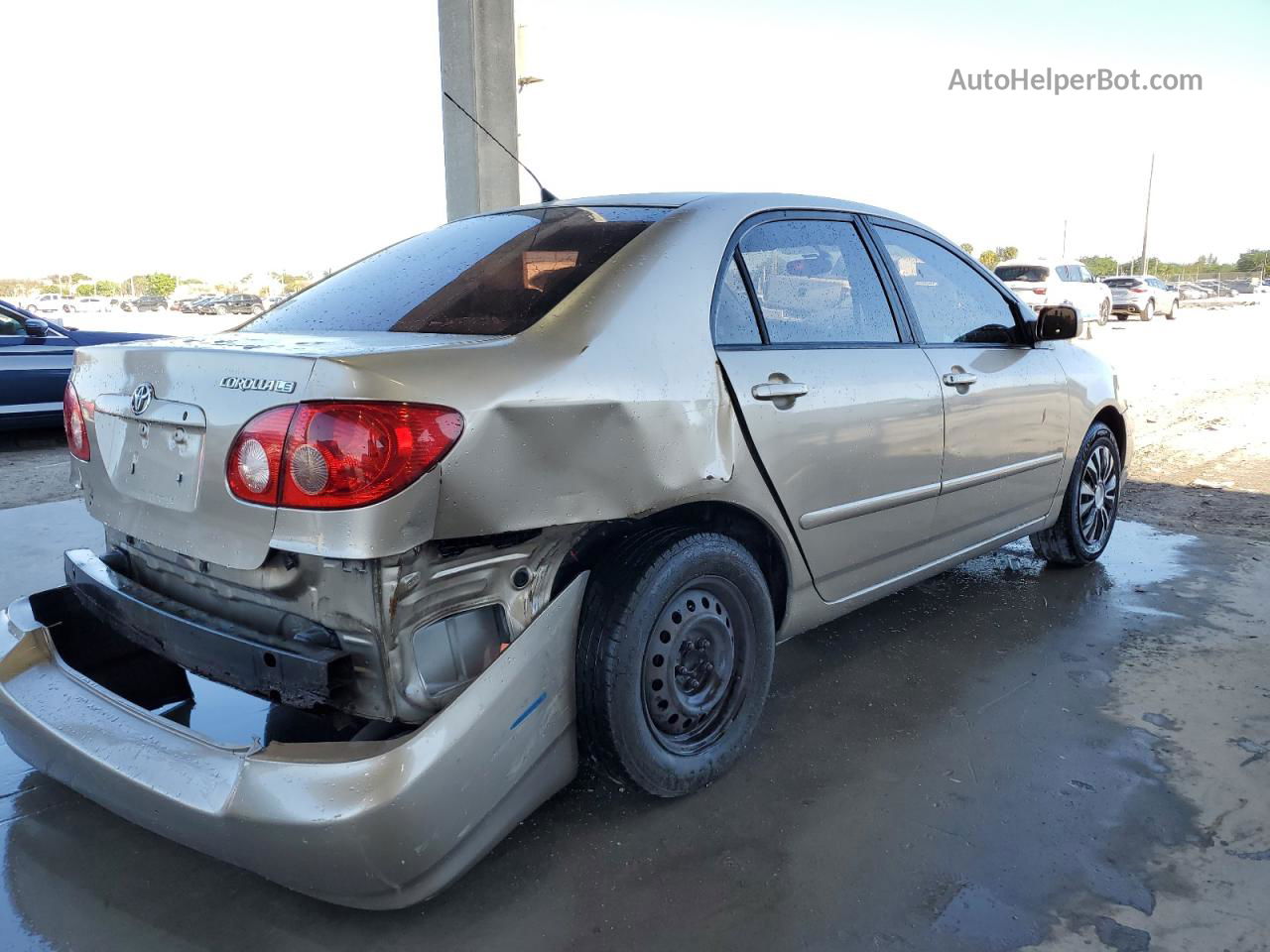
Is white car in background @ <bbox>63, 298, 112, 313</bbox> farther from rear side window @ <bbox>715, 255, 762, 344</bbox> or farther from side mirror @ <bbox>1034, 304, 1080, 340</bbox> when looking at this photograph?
rear side window @ <bbox>715, 255, 762, 344</bbox>

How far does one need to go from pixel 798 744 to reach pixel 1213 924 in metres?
1.11

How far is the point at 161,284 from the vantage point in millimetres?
77875

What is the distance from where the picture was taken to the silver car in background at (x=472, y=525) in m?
1.85

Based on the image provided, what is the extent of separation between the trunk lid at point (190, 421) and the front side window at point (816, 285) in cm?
102

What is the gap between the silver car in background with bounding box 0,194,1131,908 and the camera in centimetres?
185

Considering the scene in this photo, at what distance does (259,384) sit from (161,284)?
86.3 meters

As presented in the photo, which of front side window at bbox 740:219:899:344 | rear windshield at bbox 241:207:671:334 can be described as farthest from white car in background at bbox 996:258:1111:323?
rear windshield at bbox 241:207:671:334

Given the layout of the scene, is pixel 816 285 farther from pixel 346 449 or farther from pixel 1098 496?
pixel 1098 496

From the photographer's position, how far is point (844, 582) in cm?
302

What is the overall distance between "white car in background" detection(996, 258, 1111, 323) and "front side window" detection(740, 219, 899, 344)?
59.4 feet

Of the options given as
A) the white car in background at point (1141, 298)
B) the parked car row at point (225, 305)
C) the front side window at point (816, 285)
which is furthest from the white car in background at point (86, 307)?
the front side window at point (816, 285)

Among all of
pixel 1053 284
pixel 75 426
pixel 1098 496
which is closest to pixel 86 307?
pixel 1053 284

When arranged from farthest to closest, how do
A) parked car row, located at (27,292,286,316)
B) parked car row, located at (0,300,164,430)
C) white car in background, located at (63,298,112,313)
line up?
parked car row, located at (27,292,286,316) < white car in background, located at (63,298,112,313) < parked car row, located at (0,300,164,430)

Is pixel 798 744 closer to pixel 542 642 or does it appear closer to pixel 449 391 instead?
pixel 542 642
